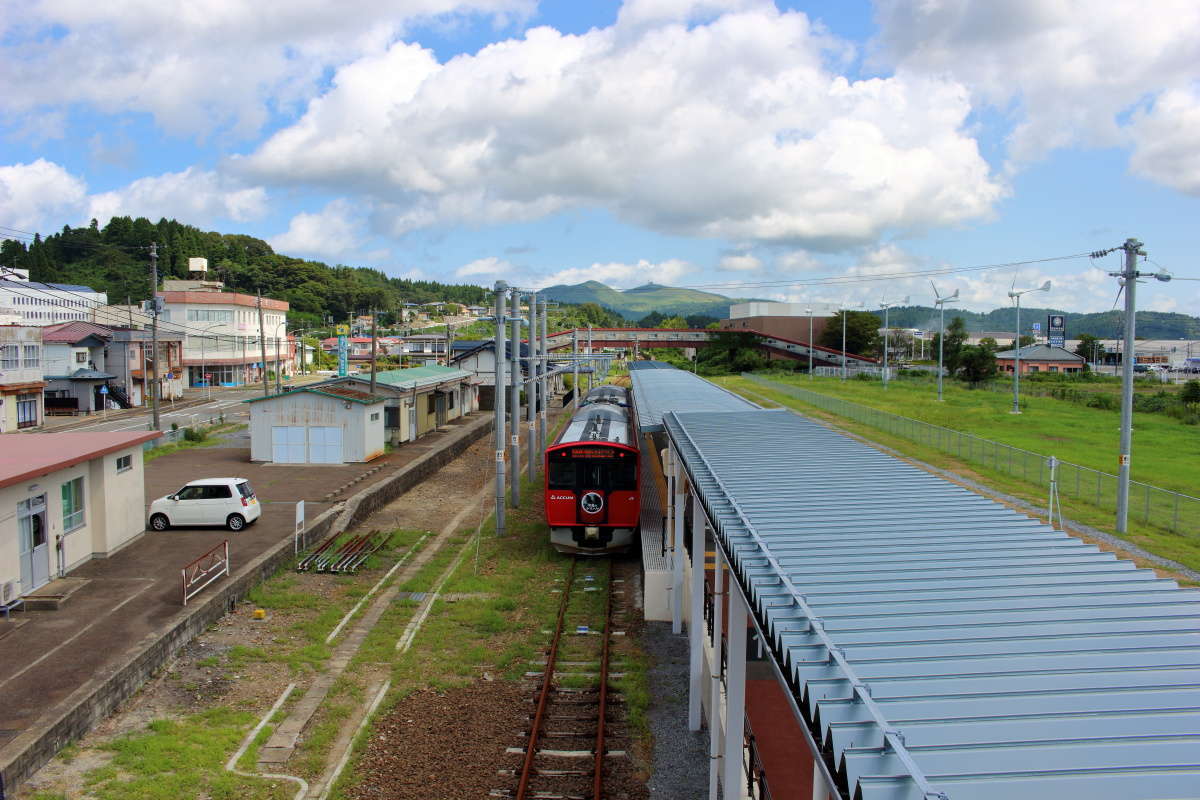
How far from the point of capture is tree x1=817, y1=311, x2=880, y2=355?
8275 centimetres

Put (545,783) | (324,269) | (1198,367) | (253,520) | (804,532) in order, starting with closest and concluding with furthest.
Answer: (804,532) → (545,783) → (253,520) → (1198,367) → (324,269)

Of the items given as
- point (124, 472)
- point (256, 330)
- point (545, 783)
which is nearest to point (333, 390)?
point (124, 472)

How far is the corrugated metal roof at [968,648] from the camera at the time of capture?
3.31 meters

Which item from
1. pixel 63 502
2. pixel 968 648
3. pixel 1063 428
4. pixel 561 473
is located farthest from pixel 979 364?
pixel 968 648

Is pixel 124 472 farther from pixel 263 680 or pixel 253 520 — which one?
pixel 263 680

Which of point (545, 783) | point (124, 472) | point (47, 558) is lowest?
point (545, 783)

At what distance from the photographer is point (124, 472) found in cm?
1574

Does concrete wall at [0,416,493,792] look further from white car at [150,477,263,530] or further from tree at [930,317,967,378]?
tree at [930,317,967,378]

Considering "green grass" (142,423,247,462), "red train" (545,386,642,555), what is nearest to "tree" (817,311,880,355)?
"green grass" (142,423,247,462)

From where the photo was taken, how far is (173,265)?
9806 cm

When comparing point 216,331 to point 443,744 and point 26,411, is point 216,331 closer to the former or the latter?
point 26,411

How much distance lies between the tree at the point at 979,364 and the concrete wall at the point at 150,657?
5618 centimetres

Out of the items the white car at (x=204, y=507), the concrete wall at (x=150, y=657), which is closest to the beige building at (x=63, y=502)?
the white car at (x=204, y=507)

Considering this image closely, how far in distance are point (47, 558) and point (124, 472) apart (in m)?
2.79
